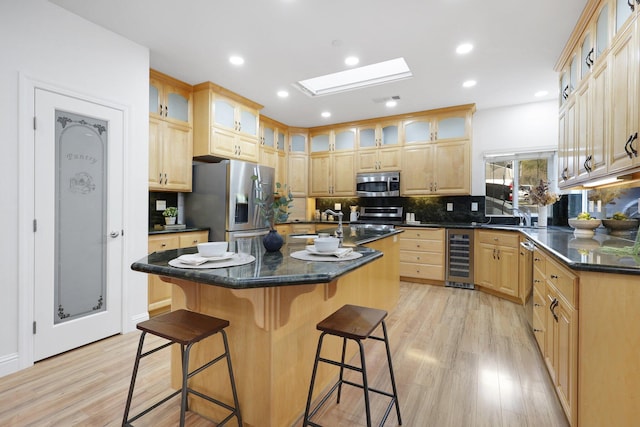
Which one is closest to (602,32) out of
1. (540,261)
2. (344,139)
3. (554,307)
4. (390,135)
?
(540,261)

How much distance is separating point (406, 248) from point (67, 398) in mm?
4075

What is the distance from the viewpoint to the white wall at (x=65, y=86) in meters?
2.13

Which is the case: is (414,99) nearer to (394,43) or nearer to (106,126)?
(394,43)

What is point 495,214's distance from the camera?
4.72 m

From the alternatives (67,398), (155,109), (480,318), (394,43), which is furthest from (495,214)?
(67,398)

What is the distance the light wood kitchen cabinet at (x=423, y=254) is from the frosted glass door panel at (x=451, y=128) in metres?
1.46

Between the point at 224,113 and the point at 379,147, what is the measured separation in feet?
8.40

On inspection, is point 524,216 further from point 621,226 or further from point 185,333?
point 185,333

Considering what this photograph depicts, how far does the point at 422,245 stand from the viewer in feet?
15.1

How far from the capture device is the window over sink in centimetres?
446

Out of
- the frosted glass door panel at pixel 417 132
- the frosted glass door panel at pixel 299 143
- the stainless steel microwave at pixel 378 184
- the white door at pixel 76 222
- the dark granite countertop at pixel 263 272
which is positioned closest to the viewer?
the dark granite countertop at pixel 263 272

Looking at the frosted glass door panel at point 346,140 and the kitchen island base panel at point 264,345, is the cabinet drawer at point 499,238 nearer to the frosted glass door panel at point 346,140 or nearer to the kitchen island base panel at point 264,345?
the frosted glass door panel at point 346,140

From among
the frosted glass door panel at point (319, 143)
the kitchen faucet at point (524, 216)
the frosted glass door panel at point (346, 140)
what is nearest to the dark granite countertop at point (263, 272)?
the kitchen faucet at point (524, 216)

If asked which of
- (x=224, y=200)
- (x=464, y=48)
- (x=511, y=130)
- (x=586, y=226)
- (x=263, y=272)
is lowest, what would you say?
(x=263, y=272)
